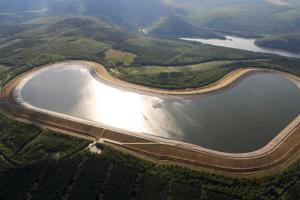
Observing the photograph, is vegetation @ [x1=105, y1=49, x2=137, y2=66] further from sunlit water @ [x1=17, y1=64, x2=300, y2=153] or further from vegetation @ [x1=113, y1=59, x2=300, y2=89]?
sunlit water @ [x1=17, y1=64, x2=300, y2=153]

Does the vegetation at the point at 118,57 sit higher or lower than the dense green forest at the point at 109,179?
lower

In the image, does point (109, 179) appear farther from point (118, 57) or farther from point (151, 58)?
point (118, 57)

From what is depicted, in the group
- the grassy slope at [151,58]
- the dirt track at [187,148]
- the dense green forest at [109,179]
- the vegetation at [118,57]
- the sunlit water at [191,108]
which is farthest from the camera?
the vegetation at [118,57]

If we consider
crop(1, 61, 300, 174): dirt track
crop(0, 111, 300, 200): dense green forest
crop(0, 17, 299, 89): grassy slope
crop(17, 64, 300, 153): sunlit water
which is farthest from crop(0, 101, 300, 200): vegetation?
crop(0, 17, 299, 89): grassy slope

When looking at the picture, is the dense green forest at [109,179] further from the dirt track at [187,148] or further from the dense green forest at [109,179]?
the dirt track at [187,148]

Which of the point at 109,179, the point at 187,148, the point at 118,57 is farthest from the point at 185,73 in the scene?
the point at 109,179

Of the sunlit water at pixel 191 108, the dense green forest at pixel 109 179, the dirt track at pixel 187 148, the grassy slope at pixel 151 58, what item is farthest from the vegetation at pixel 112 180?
the grassy slope at pixel 151 58
